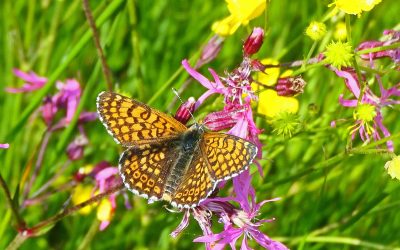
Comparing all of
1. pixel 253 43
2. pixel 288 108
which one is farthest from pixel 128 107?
pixel 288 108

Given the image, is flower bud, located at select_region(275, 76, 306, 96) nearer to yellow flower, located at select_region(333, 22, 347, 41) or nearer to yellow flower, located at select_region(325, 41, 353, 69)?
yellow flower, located at select_region(325, 41, 353, 69)

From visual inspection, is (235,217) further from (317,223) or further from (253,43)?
(317,223)

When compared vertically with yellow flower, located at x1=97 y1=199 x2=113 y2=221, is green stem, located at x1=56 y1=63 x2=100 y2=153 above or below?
above

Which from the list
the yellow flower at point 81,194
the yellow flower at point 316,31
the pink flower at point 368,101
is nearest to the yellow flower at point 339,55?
the yellow flower at point 316,31

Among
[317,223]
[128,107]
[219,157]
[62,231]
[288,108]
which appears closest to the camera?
[219,157]

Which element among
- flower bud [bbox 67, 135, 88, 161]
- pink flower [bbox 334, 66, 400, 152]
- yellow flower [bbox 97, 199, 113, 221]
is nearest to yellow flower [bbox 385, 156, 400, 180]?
pink flower [bbox 334, 66, 400, 152]

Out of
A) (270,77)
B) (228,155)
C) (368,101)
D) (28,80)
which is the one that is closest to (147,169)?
(228,155)

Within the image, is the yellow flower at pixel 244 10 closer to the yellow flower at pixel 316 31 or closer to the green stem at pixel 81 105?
the yellow flower at pixel 316 31

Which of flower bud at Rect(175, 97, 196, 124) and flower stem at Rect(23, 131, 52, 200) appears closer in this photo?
flower bud at Rect(175, 97, 196, 124)
